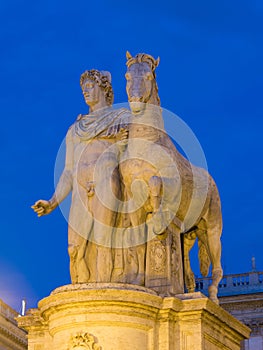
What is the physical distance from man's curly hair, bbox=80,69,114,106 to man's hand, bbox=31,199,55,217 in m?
2.49

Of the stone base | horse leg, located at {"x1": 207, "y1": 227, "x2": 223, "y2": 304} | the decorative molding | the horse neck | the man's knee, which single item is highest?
the horse neck

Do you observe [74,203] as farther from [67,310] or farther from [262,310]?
[262,310]

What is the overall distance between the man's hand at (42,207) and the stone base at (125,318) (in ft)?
6.79

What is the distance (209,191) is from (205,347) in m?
3.61

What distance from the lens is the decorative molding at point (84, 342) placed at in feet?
57.3

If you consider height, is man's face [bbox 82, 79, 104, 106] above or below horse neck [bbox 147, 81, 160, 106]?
above

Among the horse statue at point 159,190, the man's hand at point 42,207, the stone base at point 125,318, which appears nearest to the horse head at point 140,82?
the horse statue at point 159,190

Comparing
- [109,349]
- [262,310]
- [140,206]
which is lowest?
[109,349]

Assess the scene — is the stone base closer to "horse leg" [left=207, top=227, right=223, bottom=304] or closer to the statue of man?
the statue of man

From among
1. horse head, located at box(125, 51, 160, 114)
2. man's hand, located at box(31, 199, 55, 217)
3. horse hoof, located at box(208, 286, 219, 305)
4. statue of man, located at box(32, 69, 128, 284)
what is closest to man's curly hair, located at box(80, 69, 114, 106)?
statue of man, located at box(32, 69, 128, 284)

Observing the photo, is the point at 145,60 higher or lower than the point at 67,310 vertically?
higher

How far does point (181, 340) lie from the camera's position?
17969mm

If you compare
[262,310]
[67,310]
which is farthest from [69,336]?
[262,310]

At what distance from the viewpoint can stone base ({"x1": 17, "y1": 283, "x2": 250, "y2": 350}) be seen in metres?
17.5
